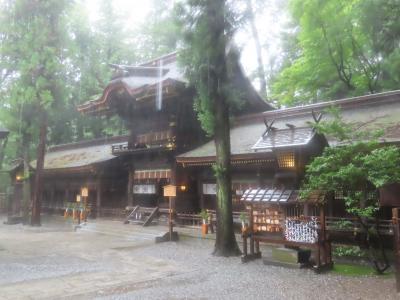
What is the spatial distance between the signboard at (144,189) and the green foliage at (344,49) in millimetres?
9004

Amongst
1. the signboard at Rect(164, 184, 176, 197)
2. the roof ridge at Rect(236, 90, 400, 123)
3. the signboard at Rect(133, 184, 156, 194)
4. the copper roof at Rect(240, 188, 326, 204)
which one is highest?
the roof ridge at Rect(236, 90, 400, 123)

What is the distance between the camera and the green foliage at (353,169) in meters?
7.54

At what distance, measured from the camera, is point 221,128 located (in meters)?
11.3

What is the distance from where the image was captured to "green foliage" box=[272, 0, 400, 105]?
52.1 ft

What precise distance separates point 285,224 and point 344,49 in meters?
12.1

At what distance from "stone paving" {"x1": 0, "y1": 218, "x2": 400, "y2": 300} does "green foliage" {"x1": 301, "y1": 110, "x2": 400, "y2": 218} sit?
72.0 inches

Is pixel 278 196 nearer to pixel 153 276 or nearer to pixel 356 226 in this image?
pixel 356 226

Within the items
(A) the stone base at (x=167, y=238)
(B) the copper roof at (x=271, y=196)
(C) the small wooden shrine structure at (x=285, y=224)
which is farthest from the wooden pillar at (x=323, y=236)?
(A) the stone base at (x=167, y=238)

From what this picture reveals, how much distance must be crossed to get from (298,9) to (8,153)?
24665mm

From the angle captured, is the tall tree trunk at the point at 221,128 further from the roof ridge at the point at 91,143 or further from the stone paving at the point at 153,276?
the roof ridge at the point at 91,143

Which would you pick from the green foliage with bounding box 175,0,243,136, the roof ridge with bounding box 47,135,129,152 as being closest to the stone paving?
the green foliage with bounding box 175,0,243,136

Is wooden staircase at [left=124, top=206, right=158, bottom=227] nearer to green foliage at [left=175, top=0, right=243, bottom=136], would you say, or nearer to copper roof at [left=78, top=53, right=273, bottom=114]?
copper roof at [left=78, top=53, right=273, bottom=114]

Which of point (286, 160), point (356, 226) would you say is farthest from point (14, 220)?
point (356, 226)

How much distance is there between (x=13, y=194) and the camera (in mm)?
26594
